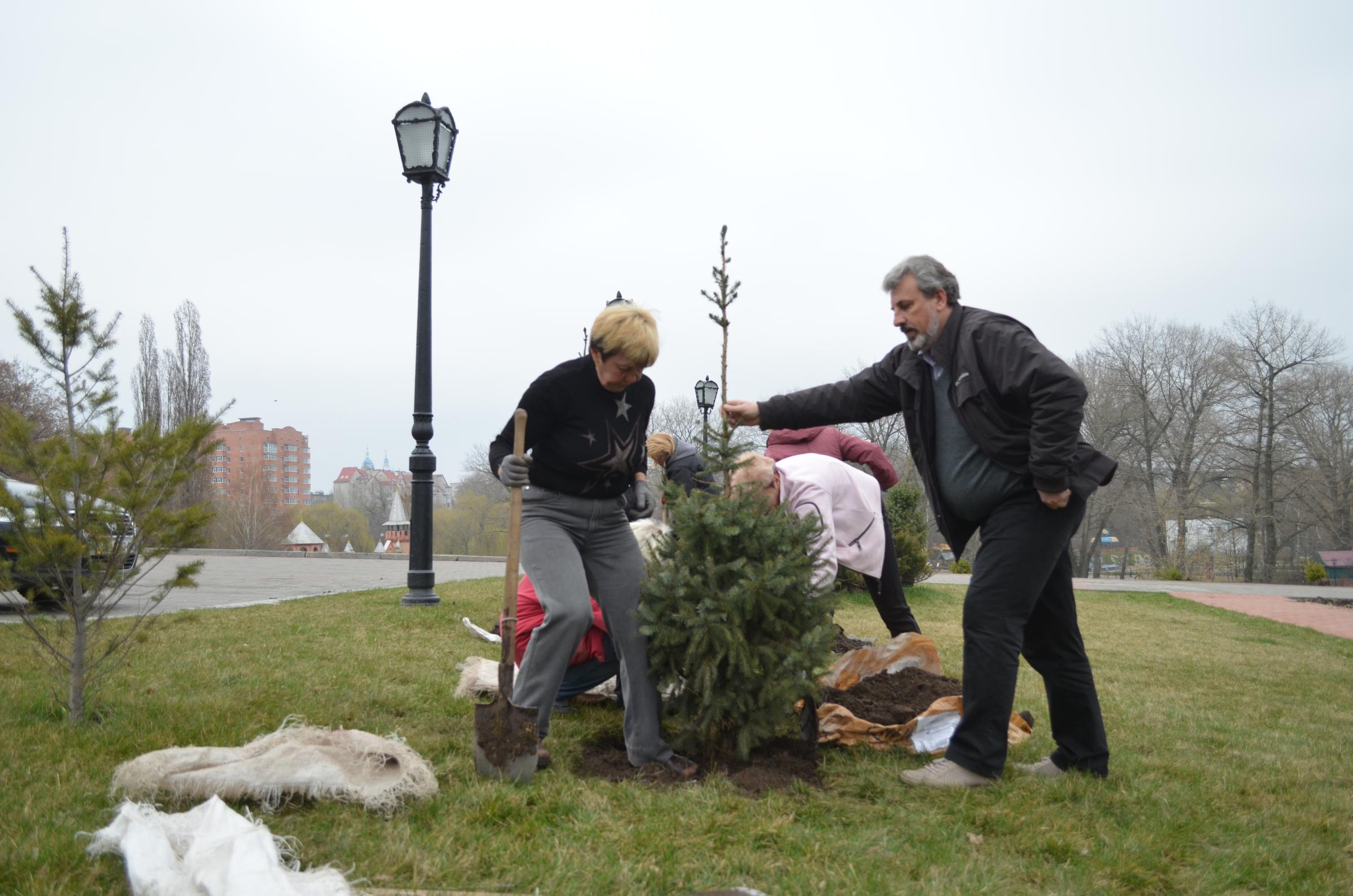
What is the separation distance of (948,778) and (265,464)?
158 feet

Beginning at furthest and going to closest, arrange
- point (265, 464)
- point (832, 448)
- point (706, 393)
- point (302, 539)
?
point (265, 464) → point (302, 539) → point (706, 393) → point (832, 448)

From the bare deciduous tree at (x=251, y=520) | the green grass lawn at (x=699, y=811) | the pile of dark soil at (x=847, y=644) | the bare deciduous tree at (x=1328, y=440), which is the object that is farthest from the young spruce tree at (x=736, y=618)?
the bare deciduous tree at (x=1328, y=440)

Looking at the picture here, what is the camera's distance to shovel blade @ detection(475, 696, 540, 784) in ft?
10.4

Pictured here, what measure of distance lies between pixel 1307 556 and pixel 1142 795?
41418 millimetres

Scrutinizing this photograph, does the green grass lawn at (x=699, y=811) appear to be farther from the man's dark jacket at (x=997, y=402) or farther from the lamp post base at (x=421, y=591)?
the lamp post base at (x=421, y=591)

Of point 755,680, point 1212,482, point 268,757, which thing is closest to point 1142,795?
point 755,680

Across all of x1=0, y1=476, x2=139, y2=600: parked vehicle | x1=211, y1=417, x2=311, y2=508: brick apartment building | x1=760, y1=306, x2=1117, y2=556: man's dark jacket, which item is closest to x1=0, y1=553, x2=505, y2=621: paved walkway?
x1=0, y1=476, x2=139, y2=600: parked vehicle

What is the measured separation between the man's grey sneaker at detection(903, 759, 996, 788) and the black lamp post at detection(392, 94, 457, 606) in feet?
21.4

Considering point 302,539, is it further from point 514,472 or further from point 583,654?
point 514,472

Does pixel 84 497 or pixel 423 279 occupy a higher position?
pixel 423 279

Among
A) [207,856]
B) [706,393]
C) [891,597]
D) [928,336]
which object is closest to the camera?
[207,856]

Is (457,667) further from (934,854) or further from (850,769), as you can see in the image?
(934,854)

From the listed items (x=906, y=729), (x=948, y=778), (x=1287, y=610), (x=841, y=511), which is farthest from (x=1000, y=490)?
(x=1287, y=610)

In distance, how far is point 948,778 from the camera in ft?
10.6
